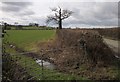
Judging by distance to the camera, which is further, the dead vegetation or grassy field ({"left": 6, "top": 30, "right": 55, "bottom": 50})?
grassy field ({"left": 6, "top": 30, "right": 55, "bottom": 50})

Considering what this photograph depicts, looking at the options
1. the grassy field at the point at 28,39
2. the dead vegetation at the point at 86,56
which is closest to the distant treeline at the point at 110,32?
the dead vegetation at the point at 86,56

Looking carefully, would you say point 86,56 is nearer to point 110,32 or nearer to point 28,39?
point 110,32

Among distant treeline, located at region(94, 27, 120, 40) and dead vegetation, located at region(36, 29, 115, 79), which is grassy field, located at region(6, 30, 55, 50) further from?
distant treeline, located at region(94, 27, 120, 40)

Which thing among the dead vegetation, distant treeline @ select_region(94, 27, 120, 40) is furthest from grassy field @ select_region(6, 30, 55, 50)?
distant treeline @ select_region(94, 27, 120, 40)

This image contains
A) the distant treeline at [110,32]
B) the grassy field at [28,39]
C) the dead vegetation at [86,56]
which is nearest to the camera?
the dead vegetation at [86,56]

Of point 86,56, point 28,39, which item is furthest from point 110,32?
point 28,39

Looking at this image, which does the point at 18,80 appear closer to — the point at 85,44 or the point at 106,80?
the point at 106,80

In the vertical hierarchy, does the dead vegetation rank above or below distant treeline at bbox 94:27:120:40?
below

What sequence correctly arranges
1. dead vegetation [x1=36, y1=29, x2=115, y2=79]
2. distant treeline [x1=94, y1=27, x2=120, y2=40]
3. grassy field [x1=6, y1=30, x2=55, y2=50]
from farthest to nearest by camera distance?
grassy field [x1=6, y1=30, x2=55, y2=50] < distant treeline [x1=94, y1=27, x2=120, y2=40] < dead vegetation [x1=36, y1=29, x2=115, y2=79]

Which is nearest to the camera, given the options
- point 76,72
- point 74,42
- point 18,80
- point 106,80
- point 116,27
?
point 18,80

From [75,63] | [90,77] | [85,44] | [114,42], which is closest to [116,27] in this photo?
[114,42]

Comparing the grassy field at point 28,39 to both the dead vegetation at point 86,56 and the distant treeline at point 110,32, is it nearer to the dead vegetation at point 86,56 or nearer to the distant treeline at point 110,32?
the dead vegetation at point 86,56

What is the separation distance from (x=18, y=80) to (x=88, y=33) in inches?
364

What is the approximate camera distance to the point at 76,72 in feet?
51.9
